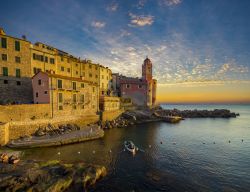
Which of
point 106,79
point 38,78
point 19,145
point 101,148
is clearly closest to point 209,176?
point 101,148

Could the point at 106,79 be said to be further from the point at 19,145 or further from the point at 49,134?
the point at 19,145

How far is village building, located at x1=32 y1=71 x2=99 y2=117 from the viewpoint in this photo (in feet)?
109

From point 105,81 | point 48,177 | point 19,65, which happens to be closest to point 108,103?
point 105,81

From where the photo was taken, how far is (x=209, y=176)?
59.4ft

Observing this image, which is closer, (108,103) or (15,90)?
(15,90)

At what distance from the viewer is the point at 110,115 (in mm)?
50469

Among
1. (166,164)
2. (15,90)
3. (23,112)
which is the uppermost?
(15,90)

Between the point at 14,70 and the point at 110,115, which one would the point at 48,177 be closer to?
the point at 14,70

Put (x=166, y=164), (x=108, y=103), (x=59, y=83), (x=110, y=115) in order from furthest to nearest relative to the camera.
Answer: (x=108, y=103)
(x=110, y=115)
(x=59, y=83)
(x=166, y=164)

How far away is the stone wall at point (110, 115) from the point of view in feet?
156

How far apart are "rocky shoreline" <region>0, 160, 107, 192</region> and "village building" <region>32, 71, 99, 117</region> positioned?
1815cm

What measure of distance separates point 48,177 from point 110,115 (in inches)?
1409

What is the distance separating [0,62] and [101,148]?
99.1ft

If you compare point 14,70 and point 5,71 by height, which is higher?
point 14,70
